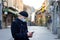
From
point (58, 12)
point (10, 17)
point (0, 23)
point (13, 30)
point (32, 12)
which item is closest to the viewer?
point (13, 30)

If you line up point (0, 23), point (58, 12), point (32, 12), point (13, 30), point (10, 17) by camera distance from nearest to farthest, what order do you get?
point (13, 30)
point (58, 12)
point (0, 23)
point (10, 17)
point (32, 12)

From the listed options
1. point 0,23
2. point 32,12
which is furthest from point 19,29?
point 32,12

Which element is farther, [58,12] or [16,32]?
[58,12]

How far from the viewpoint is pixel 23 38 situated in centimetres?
599

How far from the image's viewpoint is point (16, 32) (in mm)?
5941

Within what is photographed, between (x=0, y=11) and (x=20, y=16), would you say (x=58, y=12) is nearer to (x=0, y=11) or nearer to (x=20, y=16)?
(x=0, y=11)

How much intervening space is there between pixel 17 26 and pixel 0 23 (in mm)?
34060

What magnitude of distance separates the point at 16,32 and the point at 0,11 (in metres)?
35.2

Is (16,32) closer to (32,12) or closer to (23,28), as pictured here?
(23,28)

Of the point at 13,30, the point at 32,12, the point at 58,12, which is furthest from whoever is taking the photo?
the point at 32,12

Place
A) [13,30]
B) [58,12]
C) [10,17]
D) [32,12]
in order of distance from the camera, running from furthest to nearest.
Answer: [32,12], [10,17], [58,12], [13,30]

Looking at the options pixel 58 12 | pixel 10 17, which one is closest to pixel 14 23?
pixel 58 12

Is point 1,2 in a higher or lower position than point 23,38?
higher

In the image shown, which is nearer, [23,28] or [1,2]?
[23,28]
